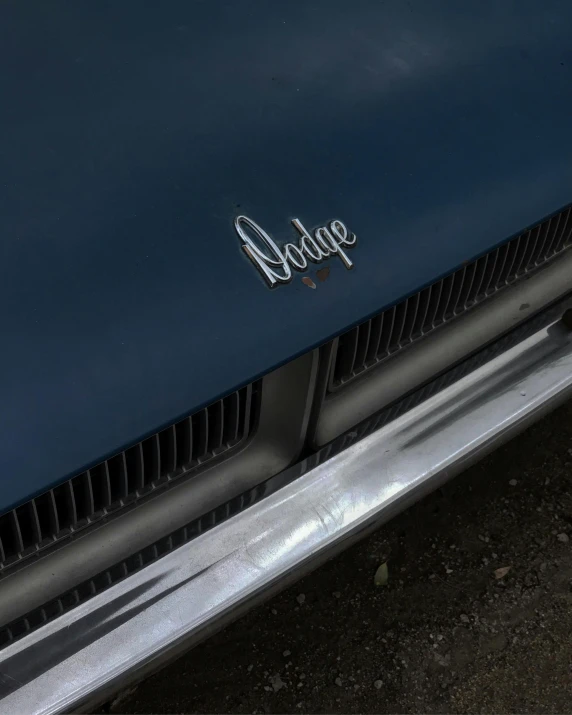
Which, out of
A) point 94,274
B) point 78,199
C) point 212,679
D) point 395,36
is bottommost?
point 212,679

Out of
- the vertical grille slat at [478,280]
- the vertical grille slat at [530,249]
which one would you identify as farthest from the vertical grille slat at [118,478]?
the vertical grille slat at [530,249]

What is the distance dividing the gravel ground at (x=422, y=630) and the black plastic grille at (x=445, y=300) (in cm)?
75

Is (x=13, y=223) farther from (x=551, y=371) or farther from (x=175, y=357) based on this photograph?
(x=551, y=371)

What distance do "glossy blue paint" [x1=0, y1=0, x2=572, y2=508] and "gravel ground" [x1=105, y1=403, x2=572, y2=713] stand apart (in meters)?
0.95

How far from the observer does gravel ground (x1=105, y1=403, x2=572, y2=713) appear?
1747mm

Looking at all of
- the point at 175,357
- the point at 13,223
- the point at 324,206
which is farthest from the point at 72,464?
the point at 324,206

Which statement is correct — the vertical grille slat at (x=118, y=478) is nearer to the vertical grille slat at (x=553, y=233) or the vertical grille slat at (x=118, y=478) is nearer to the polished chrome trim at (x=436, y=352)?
the polished chrome trim at (x=436, y=352)

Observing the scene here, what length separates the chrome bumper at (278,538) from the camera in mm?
1102

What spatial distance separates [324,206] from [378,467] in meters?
0.47

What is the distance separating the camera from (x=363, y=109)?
1.34 metres

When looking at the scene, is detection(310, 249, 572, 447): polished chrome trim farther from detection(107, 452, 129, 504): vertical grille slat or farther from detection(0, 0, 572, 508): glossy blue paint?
detection(107, 452, 129, 504): vertical grille slat

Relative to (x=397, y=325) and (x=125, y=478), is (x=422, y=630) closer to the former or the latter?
(x=397, y=325)

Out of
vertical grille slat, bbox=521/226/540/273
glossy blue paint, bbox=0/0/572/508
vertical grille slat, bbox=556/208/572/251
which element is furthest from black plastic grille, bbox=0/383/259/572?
vertical grille slat, bbox=556/208/572/251

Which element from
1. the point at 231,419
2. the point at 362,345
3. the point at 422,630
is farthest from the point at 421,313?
the point at 422,630
